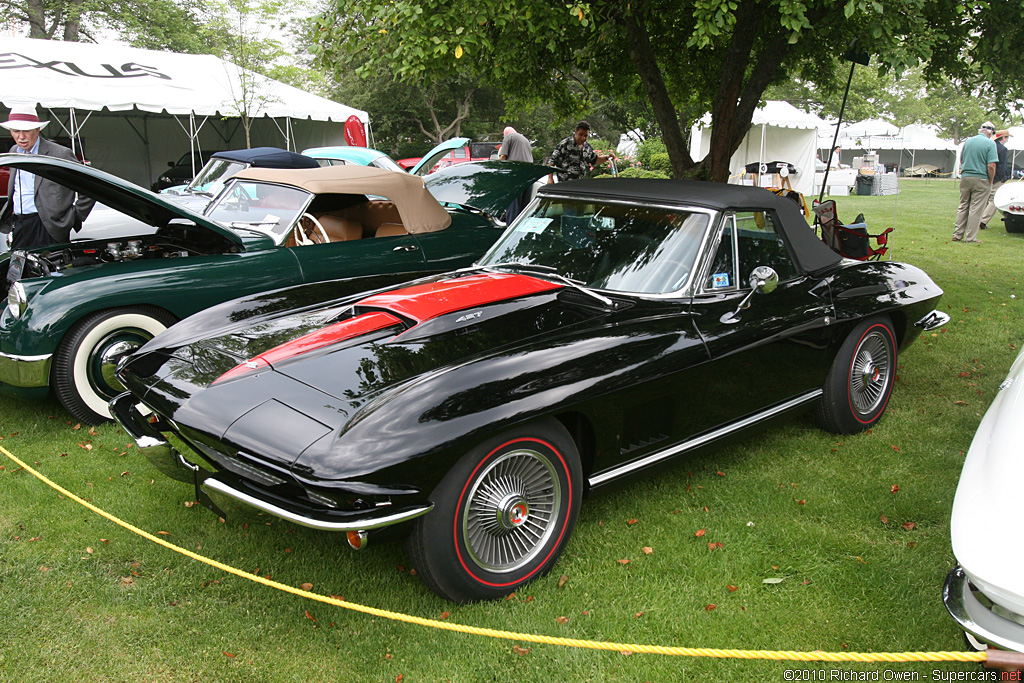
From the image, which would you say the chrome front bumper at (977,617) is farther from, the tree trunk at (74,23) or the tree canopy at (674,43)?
the tree trunk at (74,23)

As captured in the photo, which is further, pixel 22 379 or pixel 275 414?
pixel 22 379

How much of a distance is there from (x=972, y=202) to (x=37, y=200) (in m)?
13.3

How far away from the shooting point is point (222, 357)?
10.4 feet

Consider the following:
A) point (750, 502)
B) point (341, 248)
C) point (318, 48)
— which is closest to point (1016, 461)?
point (750, 502)

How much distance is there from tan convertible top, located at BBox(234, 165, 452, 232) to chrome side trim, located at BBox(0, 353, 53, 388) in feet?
7.10

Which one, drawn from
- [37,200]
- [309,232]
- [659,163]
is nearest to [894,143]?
[659,163]

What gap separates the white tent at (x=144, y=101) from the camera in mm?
15141

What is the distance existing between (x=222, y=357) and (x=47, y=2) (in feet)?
98.1

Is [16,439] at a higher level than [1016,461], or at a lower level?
lower

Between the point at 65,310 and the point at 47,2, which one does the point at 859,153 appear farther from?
the point at 65,310

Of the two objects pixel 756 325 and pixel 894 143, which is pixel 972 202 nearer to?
pixel 756 325

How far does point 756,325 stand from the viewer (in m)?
3.69

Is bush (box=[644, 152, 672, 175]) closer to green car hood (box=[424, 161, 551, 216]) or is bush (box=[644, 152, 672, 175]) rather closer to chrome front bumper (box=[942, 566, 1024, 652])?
green car hood (box=[424, 161, 551, 216])

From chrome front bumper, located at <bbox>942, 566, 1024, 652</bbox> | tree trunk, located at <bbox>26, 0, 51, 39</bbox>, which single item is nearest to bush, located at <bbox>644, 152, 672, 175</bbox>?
tree trunk, located at <bbox>26, 0, 51, 39</bbox>
